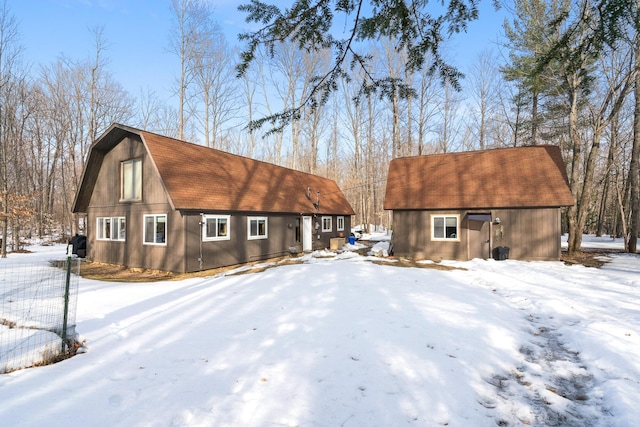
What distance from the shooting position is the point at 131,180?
14359 millimetres

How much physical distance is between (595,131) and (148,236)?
2337 cm

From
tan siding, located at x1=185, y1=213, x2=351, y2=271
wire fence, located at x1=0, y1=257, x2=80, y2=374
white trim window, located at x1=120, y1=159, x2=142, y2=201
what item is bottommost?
wire fence, located at x1=0, y1=257, x2=80, y2=374

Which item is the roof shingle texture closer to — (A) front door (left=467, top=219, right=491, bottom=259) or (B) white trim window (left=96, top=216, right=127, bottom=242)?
(B) white trim window (left=96, top=216, right=127, bottom=242)

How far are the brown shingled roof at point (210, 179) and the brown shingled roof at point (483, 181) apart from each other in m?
6.41

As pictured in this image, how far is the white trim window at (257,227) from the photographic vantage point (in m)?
15.0

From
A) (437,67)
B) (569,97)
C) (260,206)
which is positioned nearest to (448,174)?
(569,97)

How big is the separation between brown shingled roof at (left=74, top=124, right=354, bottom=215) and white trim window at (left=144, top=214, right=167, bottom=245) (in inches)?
68.6

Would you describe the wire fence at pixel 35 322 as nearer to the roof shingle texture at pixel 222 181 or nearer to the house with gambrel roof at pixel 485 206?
the roof shingle texture at pixel 222 181

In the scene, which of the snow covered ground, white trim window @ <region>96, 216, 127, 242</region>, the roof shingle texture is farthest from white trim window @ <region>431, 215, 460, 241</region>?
white trim window @ <region>96, 216, 127, 242</region>

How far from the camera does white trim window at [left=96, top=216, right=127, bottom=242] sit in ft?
47.9

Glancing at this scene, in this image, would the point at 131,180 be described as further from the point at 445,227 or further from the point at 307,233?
the point at 445,227

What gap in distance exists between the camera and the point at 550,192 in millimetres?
14086

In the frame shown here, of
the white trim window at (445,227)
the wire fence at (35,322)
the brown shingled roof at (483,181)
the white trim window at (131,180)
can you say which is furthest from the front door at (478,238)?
the white trim window at (131,180)

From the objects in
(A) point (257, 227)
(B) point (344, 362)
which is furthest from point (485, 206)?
(B) point (344, 362)
